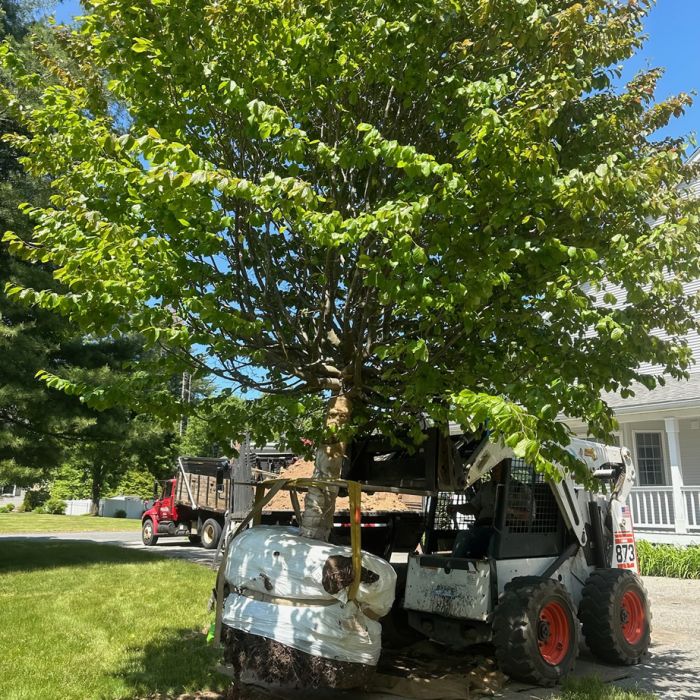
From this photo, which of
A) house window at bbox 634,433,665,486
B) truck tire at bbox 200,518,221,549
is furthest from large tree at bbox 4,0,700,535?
truck tire at bbox 200,518,221,549

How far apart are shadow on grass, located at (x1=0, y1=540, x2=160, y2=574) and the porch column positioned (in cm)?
1201

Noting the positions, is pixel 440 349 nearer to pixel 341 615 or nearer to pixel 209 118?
pixel 341 615

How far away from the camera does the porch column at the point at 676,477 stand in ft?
46.6

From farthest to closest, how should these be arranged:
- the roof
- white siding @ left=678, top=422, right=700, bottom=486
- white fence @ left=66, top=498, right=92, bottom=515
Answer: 1. white fence @ left=66, top=498, right=92, bottom=515
2. white siding @ left=678, top=422, right=700, bottom=486
3. the roof

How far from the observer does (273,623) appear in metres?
4.64

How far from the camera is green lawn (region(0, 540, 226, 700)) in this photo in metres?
5.79

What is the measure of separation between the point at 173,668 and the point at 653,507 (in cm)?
1210

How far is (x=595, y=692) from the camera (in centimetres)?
539

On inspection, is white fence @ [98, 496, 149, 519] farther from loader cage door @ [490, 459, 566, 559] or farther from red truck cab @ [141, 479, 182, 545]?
loader cage door @ [490, 459, 566, 559]

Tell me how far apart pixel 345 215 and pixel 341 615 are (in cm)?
304

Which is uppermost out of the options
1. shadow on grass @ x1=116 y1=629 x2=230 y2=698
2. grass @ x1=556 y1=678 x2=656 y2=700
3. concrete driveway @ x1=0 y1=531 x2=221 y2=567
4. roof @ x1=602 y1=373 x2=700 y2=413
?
roof @ x1=602 y1=373 x2=700 y2=413

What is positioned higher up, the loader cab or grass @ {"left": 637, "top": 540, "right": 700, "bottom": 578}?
the loader cab

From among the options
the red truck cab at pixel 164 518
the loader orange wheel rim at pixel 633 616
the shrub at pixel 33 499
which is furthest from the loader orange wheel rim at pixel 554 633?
the shrub at pixel 33 499

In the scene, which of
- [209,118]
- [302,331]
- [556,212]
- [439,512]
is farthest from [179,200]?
[439,512]
